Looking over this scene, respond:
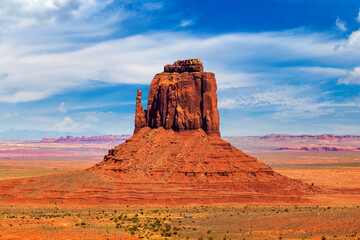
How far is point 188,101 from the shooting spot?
3396 inches

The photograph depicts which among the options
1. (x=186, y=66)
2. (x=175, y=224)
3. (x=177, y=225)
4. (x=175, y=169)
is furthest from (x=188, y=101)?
(x=177, y=225)

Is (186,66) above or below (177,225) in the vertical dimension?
above

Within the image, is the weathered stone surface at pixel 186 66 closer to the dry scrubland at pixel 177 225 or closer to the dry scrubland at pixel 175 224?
the dry scrubland at pixel 175 224

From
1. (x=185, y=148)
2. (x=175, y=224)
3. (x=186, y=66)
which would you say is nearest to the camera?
(x=175, y=224)

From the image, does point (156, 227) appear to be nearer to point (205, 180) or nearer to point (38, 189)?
point (205, 180)

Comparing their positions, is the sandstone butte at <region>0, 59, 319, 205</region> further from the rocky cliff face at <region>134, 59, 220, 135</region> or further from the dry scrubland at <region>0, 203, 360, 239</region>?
the dry scrubland at <region>0, 203, 360, 239</region>

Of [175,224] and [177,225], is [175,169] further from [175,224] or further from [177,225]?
[177,225]

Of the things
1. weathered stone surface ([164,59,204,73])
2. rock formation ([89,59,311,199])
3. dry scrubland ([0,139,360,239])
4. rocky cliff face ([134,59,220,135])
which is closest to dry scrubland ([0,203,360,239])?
dry scrubland ([0,139,360,239])

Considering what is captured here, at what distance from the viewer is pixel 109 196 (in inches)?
2832

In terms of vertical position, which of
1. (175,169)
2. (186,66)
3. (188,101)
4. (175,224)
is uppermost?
(186,66)

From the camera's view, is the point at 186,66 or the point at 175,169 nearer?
the point at 175,169

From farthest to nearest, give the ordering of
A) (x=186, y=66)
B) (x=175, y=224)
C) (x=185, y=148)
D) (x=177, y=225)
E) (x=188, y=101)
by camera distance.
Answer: (x=186, y=66), (x=188, y=101), (x=185, y=148), (x=175, y=224), (x=177, y=225)

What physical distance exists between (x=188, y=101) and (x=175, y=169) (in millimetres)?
14173

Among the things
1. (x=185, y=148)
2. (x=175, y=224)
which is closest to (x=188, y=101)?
(x=185, y=148)
